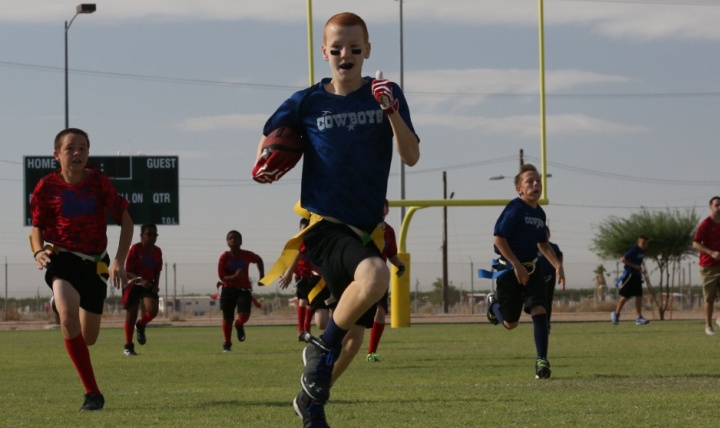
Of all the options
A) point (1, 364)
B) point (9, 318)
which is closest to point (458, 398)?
point (1, 364)

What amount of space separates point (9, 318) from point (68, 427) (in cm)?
4192

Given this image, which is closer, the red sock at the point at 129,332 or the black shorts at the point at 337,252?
the black shorts at the point at 337,252

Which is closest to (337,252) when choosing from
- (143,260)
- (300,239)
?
(300,239)

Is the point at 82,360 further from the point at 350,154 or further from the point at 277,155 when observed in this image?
the point at 350,154

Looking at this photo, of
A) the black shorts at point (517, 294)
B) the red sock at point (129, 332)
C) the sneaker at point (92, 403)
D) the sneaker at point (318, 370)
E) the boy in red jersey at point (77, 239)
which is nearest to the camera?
the sneaker at point (318, 370)

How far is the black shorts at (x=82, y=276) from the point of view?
9297 millimetres

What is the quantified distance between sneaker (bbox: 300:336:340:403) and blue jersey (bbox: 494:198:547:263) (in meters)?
5.98

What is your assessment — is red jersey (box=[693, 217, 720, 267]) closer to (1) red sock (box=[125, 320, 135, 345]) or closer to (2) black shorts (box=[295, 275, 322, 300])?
(2) black shorts (box=[295, 275, 322, 300])

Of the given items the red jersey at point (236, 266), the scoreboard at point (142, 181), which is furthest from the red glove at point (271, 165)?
the scoreboard at point (142, 181)

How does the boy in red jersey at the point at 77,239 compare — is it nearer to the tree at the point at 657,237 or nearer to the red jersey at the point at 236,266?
the red jersey at the point at 236,266

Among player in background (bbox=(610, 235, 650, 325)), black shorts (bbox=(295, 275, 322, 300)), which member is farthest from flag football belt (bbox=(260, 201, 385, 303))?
player in background (bbox=(610, 235, 650, 325))

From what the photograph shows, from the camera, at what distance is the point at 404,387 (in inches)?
431

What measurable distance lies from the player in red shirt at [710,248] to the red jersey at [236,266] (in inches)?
257

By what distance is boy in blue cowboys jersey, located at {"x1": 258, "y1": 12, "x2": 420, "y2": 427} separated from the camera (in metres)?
6.70
